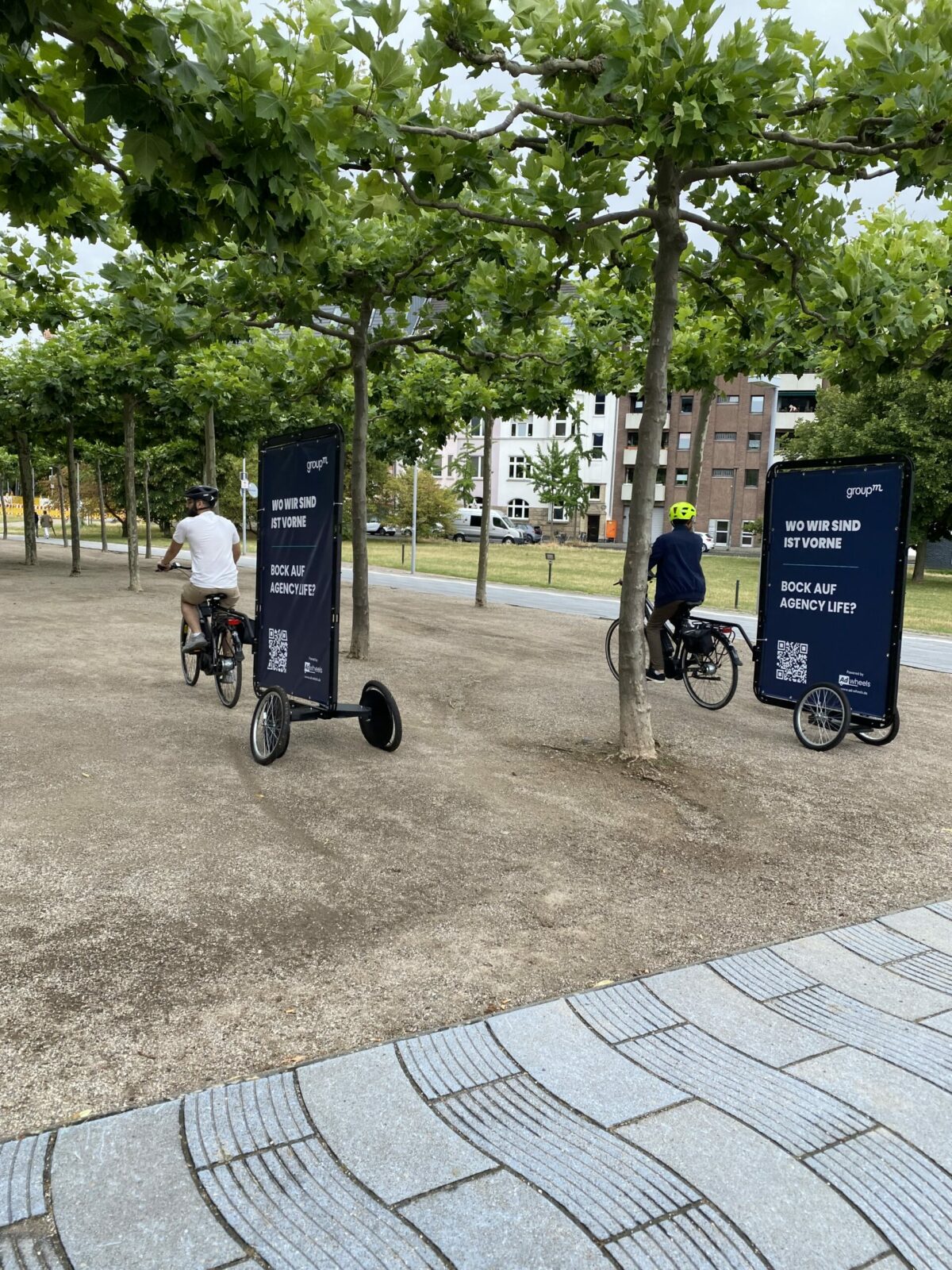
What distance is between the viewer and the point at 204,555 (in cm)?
886

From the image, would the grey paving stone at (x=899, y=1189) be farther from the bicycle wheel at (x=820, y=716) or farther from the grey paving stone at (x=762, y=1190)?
the bicycle wheel at (x=820, y=716)

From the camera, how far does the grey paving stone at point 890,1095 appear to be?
286 centimetres

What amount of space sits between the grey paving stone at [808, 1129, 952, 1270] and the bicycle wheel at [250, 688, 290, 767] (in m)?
4.72

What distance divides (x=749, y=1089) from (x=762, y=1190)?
52 centimetres

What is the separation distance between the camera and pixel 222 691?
8.95m

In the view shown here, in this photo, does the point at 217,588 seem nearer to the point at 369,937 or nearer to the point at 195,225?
the point at 195,225

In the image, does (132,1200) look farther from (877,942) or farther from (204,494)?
(204,494)

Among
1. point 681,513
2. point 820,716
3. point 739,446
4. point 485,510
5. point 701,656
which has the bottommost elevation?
point 820,716

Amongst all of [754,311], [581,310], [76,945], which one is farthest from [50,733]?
[581,310]

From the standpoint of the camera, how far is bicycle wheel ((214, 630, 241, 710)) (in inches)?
348

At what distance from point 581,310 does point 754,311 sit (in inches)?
176

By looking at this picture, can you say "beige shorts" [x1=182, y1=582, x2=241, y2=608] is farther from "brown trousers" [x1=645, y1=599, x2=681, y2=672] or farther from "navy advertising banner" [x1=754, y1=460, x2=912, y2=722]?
"navy advertising banner" [x1=754, y1=460, x2=912, y2=722]

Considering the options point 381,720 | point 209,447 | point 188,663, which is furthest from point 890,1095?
point 209,447

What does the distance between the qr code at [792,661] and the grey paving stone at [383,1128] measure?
21.4 feet
